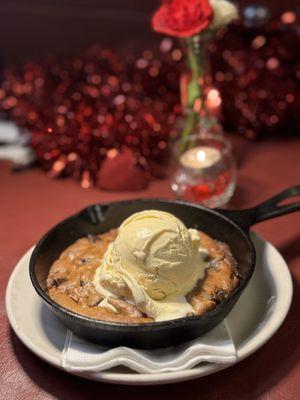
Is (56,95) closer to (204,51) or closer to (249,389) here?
(204,51)

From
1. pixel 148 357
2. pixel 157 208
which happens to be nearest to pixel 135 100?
pixel 157 208

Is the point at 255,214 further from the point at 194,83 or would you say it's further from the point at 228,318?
the point at 194,83

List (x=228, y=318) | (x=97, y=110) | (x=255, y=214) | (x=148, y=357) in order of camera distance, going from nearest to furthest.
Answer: (x=148, y=357), (x=228, y=318), (x=255, y=214), (x=97, y=110)

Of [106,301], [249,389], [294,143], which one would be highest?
[106,301]

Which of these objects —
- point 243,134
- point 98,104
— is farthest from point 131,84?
point 243,134

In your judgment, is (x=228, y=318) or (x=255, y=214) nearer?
(x=228, y=318)

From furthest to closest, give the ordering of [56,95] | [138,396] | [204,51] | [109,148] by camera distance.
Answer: [56,95] < [109,148] < [204,51] < [138,396]

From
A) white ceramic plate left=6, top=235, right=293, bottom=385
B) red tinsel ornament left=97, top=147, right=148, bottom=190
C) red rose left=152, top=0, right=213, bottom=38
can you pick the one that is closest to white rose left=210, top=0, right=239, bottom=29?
red rose left=152, top=0, right=213, bottom=38
